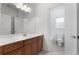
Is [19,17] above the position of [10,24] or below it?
above

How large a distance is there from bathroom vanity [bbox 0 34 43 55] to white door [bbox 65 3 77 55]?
39 centimetres

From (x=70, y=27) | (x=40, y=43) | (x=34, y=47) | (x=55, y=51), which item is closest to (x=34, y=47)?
(x=34, y=47)

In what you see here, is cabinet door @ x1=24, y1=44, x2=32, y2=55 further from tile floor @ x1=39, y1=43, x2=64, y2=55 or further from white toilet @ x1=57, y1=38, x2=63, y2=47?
white toilet @ x1=57, y1=38, x2=63, y2=47

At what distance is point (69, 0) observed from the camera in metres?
1.53

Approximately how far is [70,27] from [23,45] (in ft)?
2.37

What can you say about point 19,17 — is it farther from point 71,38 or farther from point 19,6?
point 71,38

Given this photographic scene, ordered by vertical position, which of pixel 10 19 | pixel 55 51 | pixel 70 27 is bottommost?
pixel 55 51

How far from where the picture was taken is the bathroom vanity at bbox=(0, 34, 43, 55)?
55.2 inches

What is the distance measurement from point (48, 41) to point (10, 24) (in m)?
0.61

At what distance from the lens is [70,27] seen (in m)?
1.57

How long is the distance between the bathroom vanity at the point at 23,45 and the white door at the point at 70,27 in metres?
0.39

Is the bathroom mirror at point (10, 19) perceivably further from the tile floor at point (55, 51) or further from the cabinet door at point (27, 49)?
the tile floor at point (55, 51)

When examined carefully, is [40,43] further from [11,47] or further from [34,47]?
[11,47]

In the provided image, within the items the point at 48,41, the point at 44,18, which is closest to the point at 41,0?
the point at 44,18
